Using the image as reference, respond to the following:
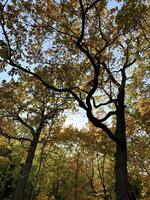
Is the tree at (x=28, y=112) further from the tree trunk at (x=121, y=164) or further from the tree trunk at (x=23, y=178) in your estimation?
the tree trunk at (x=121, y=164)

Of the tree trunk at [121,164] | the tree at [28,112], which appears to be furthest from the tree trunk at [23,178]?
the tree trunk at [121,164]

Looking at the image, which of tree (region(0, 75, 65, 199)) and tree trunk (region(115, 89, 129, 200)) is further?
tree (region(0, 75, 65, 199))

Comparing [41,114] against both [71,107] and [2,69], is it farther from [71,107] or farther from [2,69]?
[2,69]

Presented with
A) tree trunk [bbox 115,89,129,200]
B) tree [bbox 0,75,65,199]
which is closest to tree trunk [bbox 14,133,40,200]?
tree [bbox 0,75,65,199]

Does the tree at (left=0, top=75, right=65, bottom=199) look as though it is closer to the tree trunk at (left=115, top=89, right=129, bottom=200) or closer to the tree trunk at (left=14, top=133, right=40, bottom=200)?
the tree trunk at (left=14, top=133, right=40, bottom=200)

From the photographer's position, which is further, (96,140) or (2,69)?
(96,140)

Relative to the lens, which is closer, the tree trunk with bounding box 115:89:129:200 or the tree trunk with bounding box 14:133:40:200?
the tree trunk with bounding box 115:89:129:200

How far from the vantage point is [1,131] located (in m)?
20.9

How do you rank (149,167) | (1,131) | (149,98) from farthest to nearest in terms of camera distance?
(149,167) < (1,131) < (149,98)

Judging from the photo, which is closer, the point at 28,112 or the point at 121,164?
the point at 121,164

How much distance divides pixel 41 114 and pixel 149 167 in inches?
356

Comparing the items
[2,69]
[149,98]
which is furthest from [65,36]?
[149,98]

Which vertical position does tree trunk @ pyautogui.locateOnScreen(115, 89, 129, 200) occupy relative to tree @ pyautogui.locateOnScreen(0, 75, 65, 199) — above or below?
below

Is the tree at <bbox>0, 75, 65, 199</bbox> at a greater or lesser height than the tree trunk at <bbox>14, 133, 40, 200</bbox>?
greater
